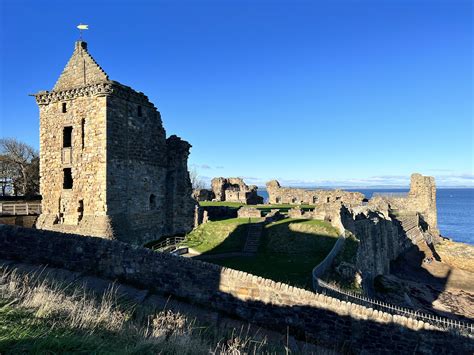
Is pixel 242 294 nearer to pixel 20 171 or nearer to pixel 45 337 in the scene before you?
pixel 45 337

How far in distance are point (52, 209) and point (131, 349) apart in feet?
64.2

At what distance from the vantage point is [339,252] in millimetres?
19859

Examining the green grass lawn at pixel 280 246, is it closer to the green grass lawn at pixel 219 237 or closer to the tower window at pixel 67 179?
the green grass lawn at pixel 219 237

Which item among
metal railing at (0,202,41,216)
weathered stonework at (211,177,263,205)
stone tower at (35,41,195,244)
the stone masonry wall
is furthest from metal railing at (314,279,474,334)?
weathered stonework at (211,177,263,205)

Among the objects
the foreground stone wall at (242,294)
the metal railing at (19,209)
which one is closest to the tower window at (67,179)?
the metal railing at (19,209)

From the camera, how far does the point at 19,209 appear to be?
84.6 ft

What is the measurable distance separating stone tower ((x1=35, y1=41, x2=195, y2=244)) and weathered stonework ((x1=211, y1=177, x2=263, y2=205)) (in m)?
23.1

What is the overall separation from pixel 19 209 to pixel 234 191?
27.8m

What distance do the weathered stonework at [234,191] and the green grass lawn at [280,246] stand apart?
20156 mm

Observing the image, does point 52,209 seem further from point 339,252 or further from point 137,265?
point 339,252

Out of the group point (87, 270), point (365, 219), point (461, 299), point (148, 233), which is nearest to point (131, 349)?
point (87, 270)

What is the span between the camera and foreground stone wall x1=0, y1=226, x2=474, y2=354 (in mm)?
10148

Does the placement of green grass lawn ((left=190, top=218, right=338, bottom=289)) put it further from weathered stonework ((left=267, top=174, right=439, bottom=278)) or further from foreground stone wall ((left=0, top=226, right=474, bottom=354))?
foreground stone wall ((left=0, top=226, right=474, bottom=354))

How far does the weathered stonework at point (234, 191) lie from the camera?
47.0 m
